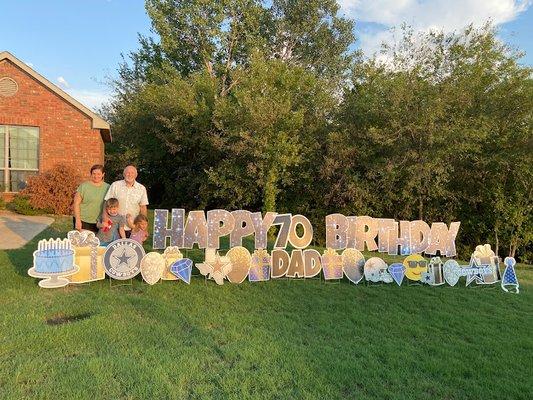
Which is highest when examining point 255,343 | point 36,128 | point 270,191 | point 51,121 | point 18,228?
point 51,121

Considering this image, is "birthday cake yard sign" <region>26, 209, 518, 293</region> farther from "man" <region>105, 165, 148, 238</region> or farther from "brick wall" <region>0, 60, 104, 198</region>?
→ "brick wall" <region>0, 60, 104, 198</region>

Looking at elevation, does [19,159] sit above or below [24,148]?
below

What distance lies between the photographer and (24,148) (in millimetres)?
16125

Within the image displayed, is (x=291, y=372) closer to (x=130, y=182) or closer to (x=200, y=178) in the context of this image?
(x=130, y=182)

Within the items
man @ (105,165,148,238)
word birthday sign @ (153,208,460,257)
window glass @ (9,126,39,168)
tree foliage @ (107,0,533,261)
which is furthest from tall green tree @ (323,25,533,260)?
window glass @ (9,126,39,168)

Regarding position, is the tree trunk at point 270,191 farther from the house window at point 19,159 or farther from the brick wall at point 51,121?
the house window at point 19,159

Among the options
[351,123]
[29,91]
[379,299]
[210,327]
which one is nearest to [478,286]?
[379,299]

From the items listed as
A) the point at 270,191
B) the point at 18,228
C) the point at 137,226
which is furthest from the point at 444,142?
the point at 18,228

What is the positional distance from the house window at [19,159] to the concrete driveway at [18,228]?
141 cm

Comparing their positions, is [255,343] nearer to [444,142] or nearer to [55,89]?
[444,142]

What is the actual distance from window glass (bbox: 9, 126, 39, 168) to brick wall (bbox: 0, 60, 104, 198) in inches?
9.7

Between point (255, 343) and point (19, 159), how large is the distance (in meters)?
14.8

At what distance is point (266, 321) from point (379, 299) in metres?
2.03

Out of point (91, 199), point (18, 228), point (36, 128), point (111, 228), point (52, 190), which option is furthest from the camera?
point (36, 128)
